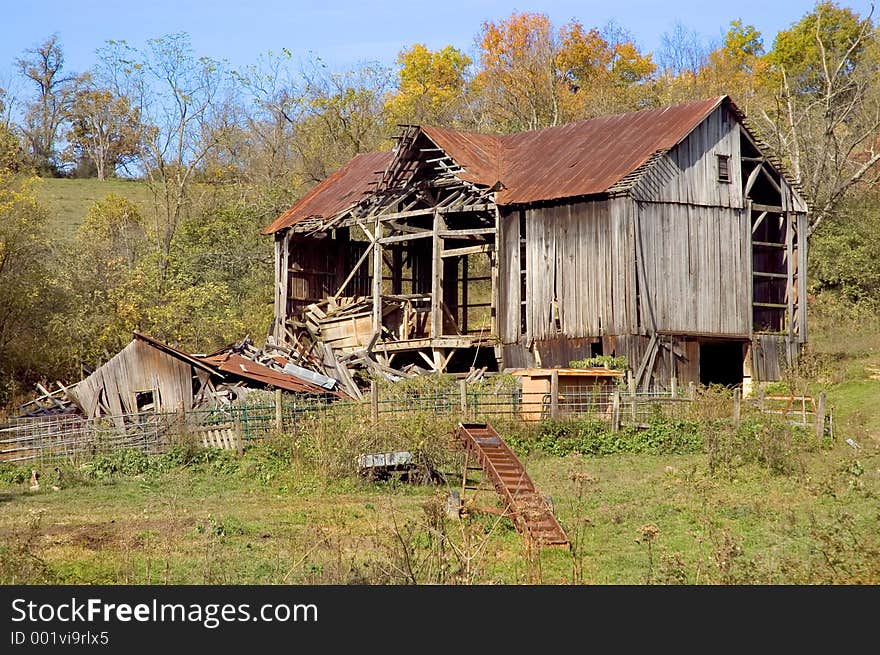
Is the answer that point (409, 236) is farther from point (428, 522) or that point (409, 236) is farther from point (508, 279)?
point (428, 522)

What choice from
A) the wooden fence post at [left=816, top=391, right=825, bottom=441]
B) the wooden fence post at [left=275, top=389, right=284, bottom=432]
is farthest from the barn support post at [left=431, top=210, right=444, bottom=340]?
the wooden fence post at [left=816, top=391, right=825, bottom=441]

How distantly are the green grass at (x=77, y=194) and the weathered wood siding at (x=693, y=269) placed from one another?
4186 centimetres

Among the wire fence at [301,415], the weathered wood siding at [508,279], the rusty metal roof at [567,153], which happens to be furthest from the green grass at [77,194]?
the wire fence at [301,415]

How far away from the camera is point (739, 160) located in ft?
119

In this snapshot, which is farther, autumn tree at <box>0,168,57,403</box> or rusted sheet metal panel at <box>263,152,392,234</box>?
rusted sheet metal panel at <box>263,152,392,234</box>

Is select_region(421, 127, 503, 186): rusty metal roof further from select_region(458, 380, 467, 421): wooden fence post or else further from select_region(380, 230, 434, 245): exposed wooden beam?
select_region(458, 380, 467, 421): wooden fence post

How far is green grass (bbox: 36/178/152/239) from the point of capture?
248 feet

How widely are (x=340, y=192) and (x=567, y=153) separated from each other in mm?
9248

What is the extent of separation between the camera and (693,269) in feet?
116

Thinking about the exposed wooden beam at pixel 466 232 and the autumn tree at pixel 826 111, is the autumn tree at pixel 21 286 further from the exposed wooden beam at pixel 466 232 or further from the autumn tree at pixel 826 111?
the autumn tree at pixel 826 111

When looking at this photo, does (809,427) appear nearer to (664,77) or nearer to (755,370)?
(755,370)

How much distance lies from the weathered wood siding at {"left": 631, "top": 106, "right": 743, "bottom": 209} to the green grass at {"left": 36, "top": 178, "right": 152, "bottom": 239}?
41.6 meters

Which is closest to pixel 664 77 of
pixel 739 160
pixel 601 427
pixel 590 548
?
pixel 739 160

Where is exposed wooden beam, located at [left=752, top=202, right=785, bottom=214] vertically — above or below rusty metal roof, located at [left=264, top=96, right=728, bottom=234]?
below
